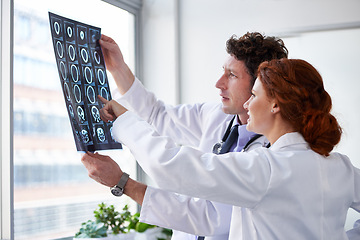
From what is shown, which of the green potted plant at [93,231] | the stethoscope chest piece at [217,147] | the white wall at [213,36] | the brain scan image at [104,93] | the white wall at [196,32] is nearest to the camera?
the brain scan image at [104,93]

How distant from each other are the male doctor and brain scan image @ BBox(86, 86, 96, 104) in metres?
0.18

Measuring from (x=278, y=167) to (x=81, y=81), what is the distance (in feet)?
Answer: 2.21

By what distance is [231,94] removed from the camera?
163 cm

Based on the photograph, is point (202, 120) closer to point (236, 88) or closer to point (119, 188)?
point (236, 88)

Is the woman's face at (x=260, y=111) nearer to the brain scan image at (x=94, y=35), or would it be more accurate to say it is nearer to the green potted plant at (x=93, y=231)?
the brain scan image at (x=94, y=35)

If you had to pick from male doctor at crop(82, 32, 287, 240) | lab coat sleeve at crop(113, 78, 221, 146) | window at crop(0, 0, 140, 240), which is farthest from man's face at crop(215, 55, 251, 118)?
window at crop(0, 0, 140, 240)

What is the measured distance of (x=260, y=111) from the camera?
→ 1283 mm

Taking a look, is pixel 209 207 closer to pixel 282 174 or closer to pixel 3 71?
pixel 282 174

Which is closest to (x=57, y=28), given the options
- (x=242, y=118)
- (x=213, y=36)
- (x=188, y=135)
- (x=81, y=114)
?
(x=81, y=114)

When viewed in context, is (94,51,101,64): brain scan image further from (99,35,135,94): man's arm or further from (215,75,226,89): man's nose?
(215,75,226,89): man's nose

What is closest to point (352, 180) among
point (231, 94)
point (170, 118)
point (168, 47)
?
point (231, 94)


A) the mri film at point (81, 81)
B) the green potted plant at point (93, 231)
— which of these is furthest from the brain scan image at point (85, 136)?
the green potted plant at point (93, 231)

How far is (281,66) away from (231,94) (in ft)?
1.25

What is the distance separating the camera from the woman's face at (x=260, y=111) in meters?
1.27
